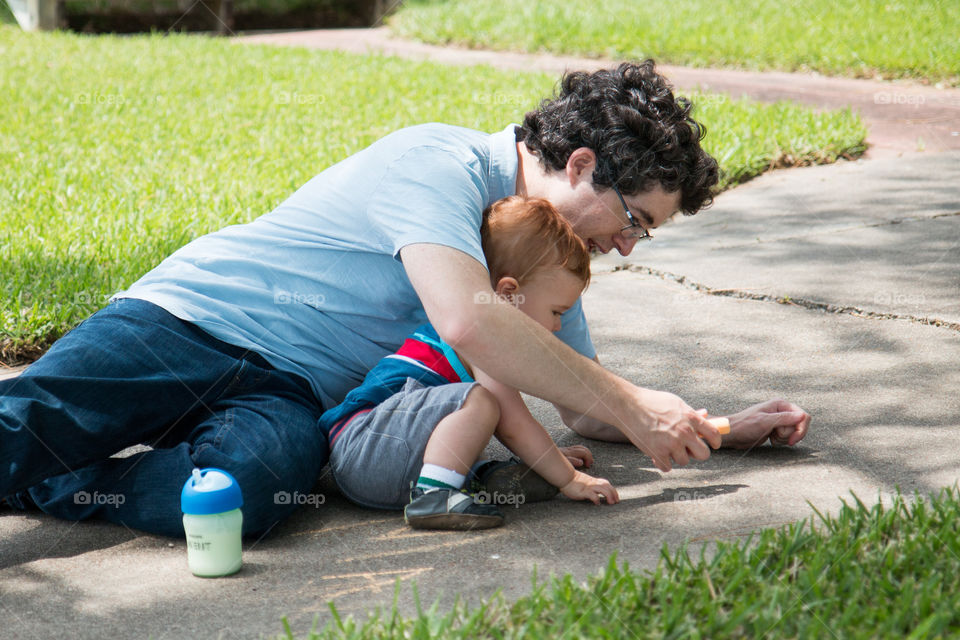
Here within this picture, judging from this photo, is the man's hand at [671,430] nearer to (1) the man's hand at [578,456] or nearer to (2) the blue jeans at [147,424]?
(1) the man's hand at [578,456]

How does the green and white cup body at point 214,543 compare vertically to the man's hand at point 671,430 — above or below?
below

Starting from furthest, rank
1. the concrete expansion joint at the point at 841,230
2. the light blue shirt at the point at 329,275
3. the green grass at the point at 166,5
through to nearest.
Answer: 1. the green grass at the point at 166,5
2. the concrete expansion joint at the point at 841,230
3. the light blue shirt at the point at 329,275

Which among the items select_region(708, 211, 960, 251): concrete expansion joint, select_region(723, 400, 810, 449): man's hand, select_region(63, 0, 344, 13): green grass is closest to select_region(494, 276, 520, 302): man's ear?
select_region(723, 400, 810, 449): man's hand

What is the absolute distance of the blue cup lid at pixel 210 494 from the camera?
7.17ft

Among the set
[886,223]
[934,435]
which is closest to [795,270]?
[886,223]

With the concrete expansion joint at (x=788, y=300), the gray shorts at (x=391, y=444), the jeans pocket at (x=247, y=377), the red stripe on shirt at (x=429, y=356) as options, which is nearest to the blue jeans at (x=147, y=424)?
the jeans pocket at (x=247, y=377)

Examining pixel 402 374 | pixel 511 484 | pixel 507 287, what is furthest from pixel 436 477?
pixel 507 287

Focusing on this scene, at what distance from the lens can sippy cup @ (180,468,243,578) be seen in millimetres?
2189

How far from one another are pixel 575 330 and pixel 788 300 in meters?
1.47

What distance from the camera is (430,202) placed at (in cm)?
246

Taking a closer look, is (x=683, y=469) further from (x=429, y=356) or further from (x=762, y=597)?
(x=762, y=597)

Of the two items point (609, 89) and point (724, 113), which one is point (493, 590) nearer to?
point (609, 89)

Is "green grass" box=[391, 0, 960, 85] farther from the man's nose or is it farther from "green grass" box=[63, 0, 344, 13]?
the man's nose

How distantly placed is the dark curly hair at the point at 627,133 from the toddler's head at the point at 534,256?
0.74 ft
